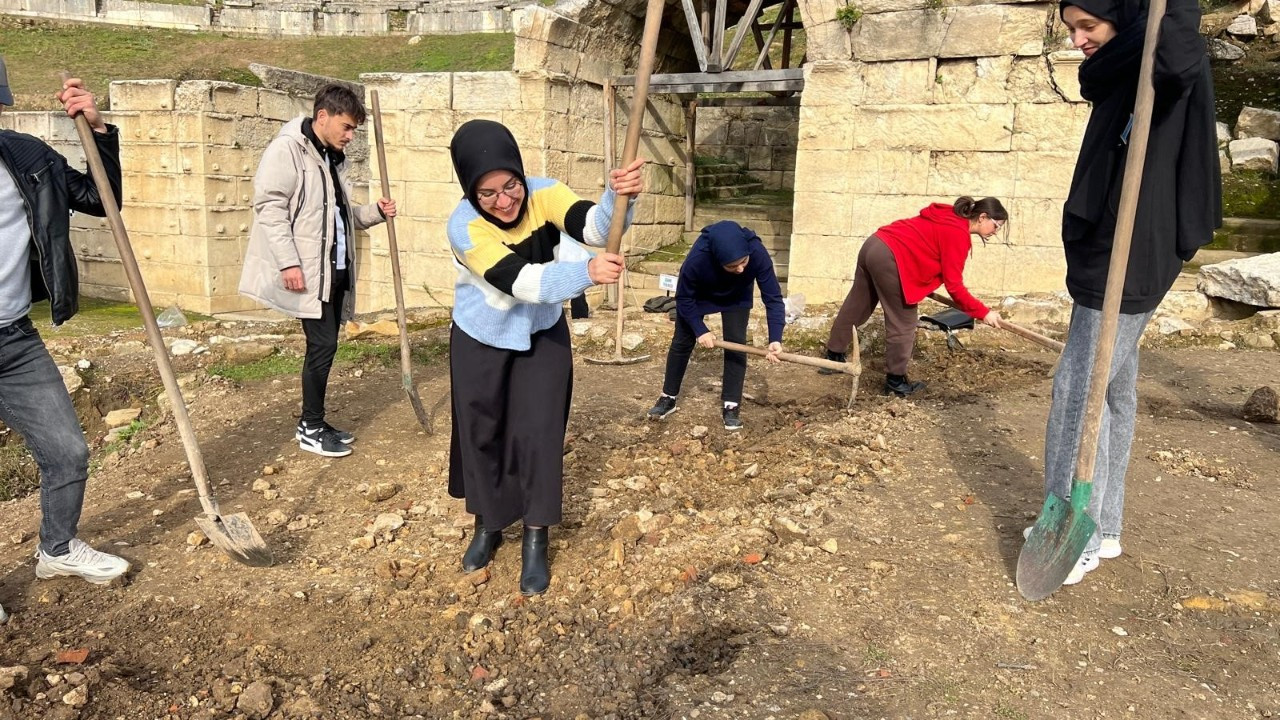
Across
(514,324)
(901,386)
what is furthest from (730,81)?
(514,324)

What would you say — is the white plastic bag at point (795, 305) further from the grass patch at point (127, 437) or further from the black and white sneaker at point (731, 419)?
the grass patch at point (127, 437)

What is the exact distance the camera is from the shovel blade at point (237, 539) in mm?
3170

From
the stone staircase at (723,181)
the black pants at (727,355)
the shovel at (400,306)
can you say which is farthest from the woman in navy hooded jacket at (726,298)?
the stone staircase at (723,181)

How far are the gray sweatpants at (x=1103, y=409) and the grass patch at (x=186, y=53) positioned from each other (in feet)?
45.0

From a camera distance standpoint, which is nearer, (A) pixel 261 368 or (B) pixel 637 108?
(B) pixel 637 108

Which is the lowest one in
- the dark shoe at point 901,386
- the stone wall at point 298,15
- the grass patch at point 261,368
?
the grass patch at point 261,368

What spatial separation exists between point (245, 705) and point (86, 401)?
14.4 ft

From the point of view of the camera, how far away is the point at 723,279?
5004 millimetres

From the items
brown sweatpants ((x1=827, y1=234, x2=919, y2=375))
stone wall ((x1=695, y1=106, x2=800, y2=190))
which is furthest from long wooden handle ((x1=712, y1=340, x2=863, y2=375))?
stone wall ((x1=695, y1=106, x2=800, y2=190))

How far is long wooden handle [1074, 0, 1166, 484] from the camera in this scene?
7.78 ft

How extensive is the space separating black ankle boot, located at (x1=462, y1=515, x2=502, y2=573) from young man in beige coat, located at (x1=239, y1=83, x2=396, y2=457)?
1577 mm

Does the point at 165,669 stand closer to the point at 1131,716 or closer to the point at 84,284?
the point at 1131,716

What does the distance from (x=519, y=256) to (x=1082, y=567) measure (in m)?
2.27

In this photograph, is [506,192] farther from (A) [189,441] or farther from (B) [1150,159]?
(B) [1150,159]
